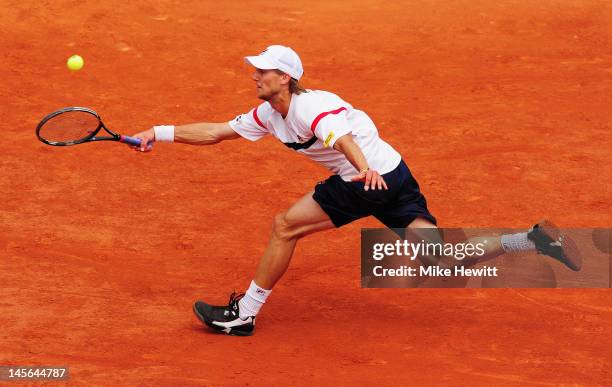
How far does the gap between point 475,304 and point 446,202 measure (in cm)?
188

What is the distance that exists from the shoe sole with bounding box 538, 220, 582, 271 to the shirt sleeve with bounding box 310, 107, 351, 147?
163 cm

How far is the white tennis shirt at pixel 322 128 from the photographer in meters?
8.22

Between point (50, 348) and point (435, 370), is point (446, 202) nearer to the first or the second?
point (435, 370)

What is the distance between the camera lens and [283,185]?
36.9 ft

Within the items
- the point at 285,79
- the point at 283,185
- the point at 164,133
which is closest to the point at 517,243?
the point at 285,79

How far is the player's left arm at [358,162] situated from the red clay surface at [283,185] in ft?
4.02

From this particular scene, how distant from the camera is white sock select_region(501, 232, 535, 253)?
875 centimetres

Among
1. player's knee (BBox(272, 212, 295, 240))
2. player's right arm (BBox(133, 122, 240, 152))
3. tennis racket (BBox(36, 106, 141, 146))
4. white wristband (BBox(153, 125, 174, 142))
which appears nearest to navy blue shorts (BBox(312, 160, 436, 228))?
player's knee (BBox(272, 212, 295, 240))

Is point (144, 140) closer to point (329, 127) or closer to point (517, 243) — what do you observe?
point (329, 127)

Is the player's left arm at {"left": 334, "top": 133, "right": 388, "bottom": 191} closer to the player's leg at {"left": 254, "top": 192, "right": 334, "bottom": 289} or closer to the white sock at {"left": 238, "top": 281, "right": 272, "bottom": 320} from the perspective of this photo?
the player's leg at {"left": 254, "top": 192, "right": 334, "bottom": 289}

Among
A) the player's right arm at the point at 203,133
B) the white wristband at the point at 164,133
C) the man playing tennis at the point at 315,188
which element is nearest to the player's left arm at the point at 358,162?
the man playing tennis at the point at 315,188

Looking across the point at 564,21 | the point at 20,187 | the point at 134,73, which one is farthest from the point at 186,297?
the point at 564,21

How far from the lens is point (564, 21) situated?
15188 mm

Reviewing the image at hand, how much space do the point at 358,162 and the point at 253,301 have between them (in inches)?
54.5
